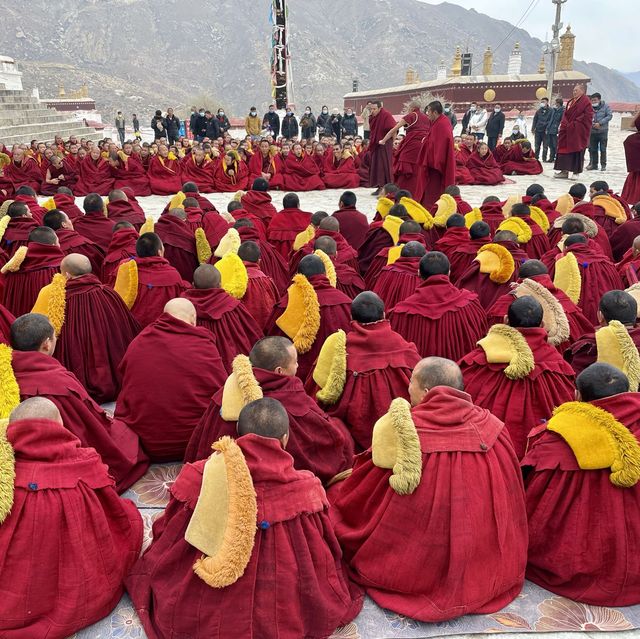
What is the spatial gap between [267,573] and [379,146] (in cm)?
1150

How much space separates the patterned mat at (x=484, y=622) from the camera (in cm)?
258

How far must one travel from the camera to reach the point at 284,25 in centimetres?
2439

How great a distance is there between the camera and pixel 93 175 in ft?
46.5

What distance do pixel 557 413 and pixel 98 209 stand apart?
586 centimetres

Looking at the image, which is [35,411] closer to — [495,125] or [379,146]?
[379,146]

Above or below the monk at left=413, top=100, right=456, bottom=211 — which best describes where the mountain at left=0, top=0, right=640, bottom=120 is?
above

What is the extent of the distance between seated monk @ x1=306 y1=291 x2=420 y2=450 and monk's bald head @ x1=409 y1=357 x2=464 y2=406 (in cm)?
76

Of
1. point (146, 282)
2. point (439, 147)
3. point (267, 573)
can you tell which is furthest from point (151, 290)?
point (439, 147)

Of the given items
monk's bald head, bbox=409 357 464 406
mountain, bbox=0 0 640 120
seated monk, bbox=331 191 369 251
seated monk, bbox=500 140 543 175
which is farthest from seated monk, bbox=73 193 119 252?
mountain, bbox=0 0 640 120

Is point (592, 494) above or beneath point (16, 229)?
beneath

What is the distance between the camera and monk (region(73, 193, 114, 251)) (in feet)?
22.9

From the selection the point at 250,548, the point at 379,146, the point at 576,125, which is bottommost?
the point at 250,548

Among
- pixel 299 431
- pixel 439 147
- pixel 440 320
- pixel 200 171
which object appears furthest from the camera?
pixel 200 171

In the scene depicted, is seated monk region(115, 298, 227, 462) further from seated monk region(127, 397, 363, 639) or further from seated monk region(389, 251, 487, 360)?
seated monk region(389, 251, 487, 360)
